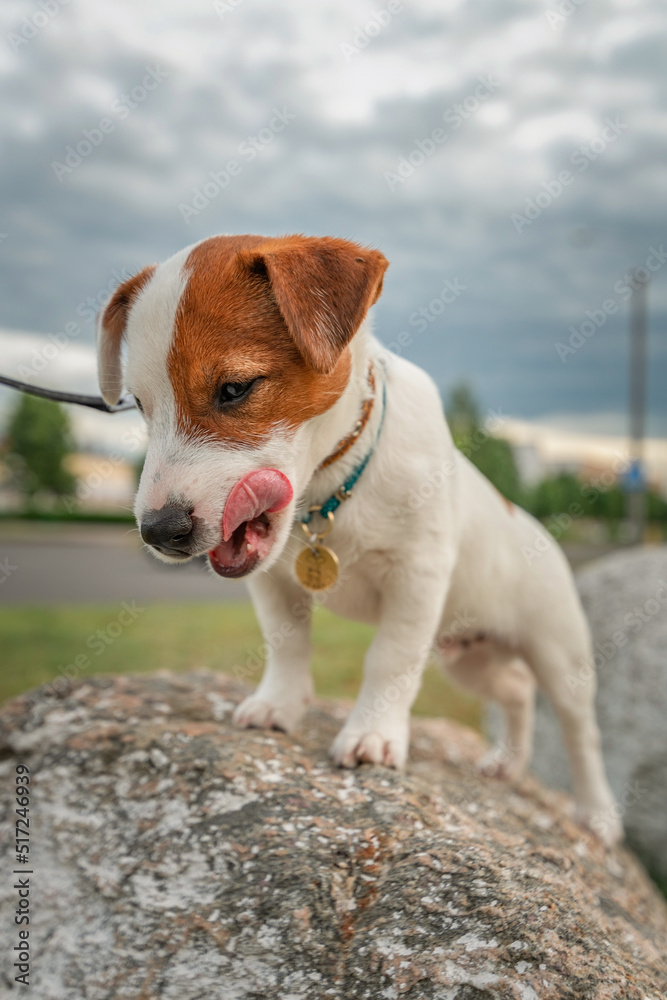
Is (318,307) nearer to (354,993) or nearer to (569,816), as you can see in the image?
(354,993)

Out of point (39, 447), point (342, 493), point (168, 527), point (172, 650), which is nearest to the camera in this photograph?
point (168, 527)

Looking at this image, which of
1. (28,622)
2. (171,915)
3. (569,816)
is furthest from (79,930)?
(28,622)

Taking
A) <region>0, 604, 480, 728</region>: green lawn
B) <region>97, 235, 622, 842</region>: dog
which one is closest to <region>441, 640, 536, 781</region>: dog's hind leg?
<region>97, 235, 622, 842</region>: dog

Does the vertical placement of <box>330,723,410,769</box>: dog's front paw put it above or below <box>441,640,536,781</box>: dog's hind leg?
above

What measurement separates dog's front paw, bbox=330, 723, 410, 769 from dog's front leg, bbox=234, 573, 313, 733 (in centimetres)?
35

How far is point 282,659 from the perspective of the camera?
10.7ft

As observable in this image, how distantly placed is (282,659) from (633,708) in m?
3.18

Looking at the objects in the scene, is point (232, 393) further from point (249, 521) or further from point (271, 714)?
point (271, 714)

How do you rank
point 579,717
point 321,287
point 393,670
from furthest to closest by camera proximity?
point 579,717
point 393,670
point 321,287

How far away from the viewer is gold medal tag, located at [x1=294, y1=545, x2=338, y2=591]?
2.85 m

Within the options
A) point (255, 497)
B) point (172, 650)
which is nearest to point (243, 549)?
point (255, 497)

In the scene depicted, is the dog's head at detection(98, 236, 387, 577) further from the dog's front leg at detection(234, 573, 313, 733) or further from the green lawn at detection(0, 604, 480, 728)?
the green lawn at detection(0, 604, 480, 728)

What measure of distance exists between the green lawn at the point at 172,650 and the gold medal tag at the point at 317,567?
8.46 feet

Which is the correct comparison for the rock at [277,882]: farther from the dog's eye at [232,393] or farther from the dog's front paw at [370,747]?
the dog's eye at [232,393]
